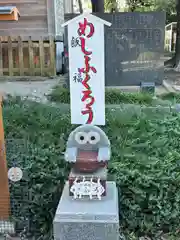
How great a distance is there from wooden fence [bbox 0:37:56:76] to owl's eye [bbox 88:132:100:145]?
6596 mm

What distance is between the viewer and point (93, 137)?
2832 mm

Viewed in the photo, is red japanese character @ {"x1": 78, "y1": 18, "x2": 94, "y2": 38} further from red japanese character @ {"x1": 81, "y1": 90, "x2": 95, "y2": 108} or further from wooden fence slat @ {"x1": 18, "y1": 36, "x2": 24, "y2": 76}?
wooden fence slat @ {"x1": 18, "y1": 36, "x2": 24, "y2": 76}

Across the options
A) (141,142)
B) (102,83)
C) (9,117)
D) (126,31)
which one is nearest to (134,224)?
(141,142)

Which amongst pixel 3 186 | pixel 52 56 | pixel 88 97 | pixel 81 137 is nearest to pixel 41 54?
pixel 52 56

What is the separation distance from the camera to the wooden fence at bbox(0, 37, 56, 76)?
30.1 feet

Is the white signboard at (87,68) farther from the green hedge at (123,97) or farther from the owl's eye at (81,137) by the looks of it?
the green hedge at (123,97)

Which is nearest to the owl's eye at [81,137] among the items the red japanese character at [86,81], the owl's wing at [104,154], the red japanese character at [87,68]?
the owl's wing at [104,154]

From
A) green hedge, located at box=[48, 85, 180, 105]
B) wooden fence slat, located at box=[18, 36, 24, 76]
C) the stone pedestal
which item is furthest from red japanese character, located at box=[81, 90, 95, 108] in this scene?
wooden fence slat, located at box=[18, 36, 24, 76]

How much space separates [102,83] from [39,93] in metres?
4.17

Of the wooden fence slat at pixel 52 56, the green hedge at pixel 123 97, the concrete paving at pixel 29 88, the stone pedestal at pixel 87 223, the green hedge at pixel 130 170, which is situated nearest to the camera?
the stone pedestal at pixel 87 223

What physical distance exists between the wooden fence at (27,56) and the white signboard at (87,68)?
21.1ft

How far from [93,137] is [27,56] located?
707cm

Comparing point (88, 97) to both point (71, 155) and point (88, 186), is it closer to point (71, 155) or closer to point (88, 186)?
point (71, 155)

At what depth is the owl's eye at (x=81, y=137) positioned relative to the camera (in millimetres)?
2819
